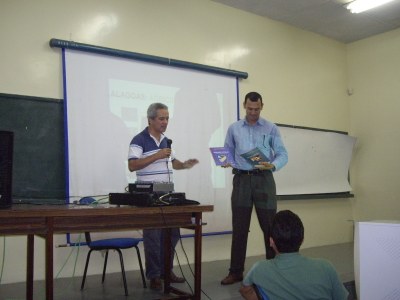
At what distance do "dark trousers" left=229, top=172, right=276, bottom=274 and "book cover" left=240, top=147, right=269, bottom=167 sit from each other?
0.15 metres

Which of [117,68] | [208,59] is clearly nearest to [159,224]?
[117,68]

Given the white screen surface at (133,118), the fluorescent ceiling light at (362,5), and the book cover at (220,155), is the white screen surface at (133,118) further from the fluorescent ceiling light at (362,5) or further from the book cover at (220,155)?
the fluorescent ceiling light at (362,5)

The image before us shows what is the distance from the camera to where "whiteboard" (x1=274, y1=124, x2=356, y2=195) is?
16.8 ft

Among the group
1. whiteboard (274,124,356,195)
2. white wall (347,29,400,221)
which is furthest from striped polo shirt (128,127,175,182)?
white wall (347,29,400,221)

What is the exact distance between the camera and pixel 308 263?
1.49 m

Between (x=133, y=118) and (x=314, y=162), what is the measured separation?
2.73 metres

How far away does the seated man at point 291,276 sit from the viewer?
1.45 m

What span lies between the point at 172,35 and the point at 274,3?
1.34 m

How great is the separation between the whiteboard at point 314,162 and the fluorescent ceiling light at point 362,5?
5.15ft

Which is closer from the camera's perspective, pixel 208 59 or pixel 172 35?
pixel 172 35

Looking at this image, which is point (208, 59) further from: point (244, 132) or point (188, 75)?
point (244, 132)

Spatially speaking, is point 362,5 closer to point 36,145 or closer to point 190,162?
point 190,162

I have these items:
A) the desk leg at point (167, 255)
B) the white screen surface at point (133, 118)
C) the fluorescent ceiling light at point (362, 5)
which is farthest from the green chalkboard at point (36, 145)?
the fluorescent ceiling light at point (362, 5)

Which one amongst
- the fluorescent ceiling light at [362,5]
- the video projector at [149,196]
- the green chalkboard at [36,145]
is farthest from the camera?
the fluorescent ceiling light at [362,5]
